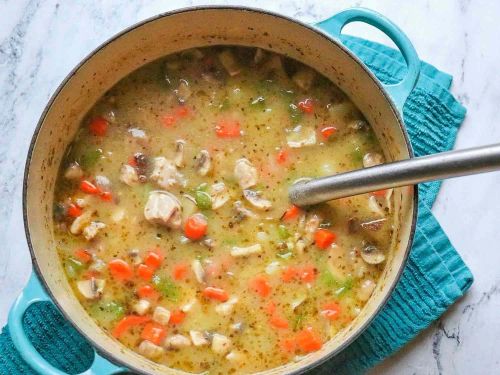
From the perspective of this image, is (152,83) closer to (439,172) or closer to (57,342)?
(57,342)

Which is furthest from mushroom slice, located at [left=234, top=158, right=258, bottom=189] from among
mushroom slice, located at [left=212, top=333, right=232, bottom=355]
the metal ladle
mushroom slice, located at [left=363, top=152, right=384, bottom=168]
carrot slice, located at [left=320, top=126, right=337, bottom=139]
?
mushroom slice, located at [left=212, top=333, right=232, bottom=355]

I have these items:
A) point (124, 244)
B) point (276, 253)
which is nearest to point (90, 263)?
point (124, 244)

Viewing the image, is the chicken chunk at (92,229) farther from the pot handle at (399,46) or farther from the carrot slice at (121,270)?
the pot handle at (399,46)

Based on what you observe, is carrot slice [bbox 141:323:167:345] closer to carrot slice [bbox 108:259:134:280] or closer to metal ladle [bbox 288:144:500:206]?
carrot slice [bbox 108:259:134:280]

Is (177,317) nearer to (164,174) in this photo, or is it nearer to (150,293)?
(150,293)

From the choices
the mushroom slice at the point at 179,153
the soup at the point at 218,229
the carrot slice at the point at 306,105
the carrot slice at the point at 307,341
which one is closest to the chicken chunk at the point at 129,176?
the soup at the point at 218,229

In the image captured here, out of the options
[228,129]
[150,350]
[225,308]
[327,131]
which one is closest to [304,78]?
[327,131]

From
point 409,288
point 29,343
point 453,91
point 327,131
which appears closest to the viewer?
point 29,343

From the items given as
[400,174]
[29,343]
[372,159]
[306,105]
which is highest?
[306,105]
